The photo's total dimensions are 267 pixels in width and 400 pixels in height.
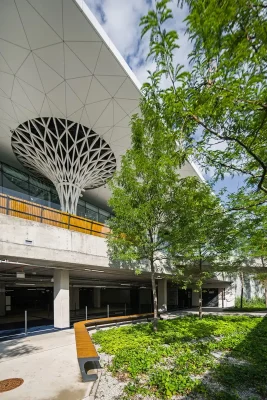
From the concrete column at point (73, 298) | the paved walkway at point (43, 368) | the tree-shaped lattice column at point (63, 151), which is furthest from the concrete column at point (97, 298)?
the paved walkway at point (43, 368)

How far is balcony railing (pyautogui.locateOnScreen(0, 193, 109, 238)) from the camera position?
11848mm

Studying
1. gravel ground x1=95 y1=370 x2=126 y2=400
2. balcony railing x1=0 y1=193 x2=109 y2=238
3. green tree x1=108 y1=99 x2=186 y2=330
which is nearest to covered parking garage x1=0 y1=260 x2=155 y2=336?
balcony railing x1=0 y1=193 x2=109 y2=238

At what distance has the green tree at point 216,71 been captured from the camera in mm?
3000

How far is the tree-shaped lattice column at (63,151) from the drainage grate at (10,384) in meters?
17.4

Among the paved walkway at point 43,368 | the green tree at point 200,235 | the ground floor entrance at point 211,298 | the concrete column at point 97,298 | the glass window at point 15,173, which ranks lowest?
the ground floor entrance at point 211,298

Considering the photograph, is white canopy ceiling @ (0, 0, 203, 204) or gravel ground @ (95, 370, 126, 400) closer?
gravel ground @ (95, 370, 126, 400)

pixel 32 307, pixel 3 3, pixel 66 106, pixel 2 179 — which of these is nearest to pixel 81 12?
pixel 3 3

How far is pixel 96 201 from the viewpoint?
3812 centimetres

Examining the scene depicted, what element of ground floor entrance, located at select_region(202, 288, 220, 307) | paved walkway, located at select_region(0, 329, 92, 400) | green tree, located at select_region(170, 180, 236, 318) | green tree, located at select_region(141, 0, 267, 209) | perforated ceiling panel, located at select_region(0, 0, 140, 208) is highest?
perforated ceiling panel, located at select_region(0, 0, 140, 208)

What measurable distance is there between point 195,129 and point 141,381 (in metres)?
5.65

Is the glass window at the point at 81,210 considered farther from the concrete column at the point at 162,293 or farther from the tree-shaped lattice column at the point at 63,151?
the concrete column at the point at 162,293

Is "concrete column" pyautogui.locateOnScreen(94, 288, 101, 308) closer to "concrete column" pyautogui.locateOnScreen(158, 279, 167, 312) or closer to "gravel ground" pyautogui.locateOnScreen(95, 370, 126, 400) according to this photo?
"concrete column" pyautogui.locateOnScreen(158, 279, 167, 312)

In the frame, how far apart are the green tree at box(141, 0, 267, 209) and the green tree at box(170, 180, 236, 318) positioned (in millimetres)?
3508

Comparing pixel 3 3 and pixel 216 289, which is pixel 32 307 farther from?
pixel 3 3
